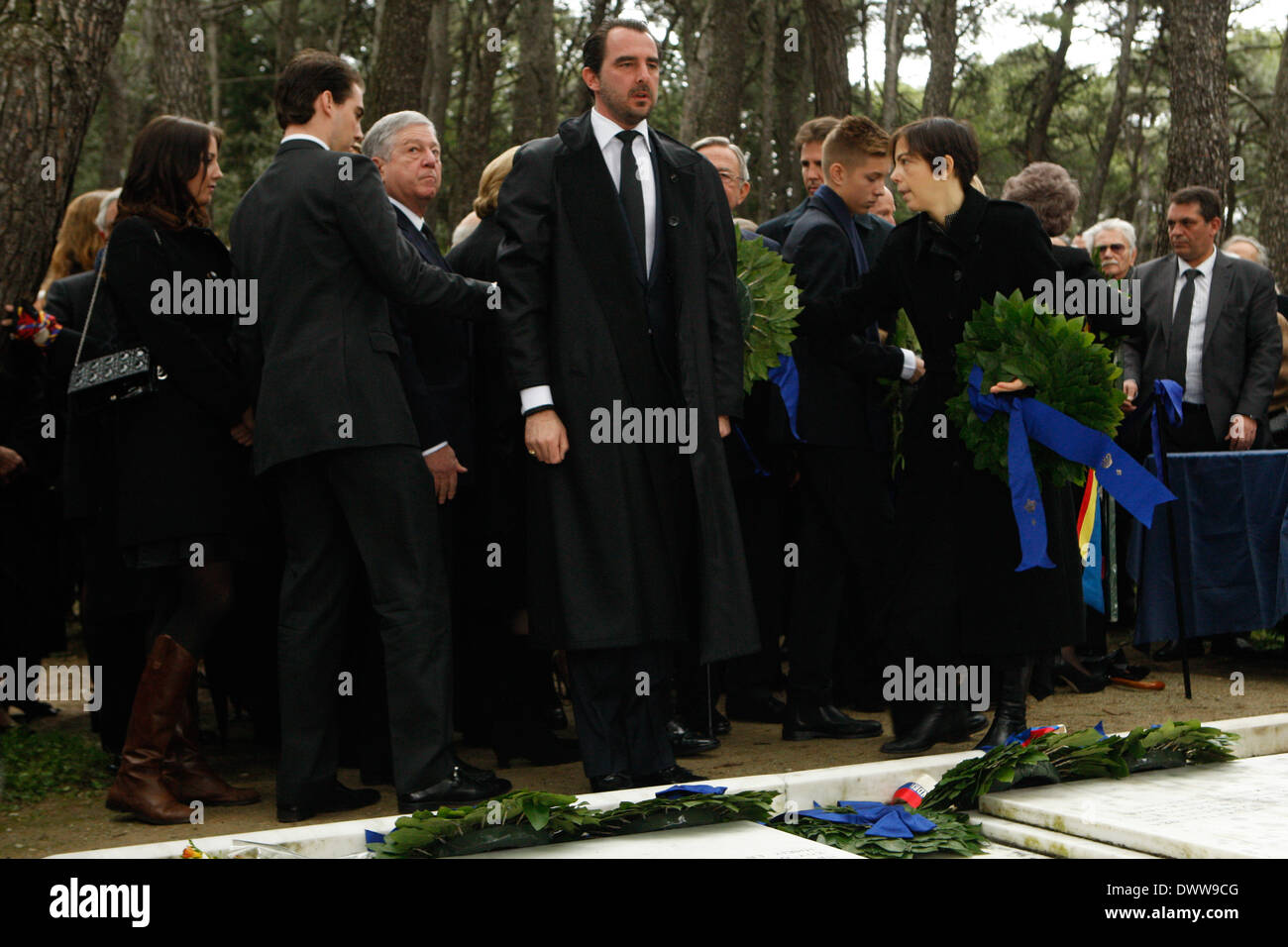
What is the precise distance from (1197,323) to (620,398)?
5.01 m

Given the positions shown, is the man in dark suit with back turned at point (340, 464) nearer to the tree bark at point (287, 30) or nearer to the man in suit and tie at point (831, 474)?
the man in suit and tie at point (831, 474)

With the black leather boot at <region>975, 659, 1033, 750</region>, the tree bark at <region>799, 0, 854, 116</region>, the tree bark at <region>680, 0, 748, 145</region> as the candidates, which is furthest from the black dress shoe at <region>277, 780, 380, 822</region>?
the tree bark at <region>799, 0, 854, 116</region>

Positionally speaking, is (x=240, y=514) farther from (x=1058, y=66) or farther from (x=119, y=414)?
(x=1058, y=66)

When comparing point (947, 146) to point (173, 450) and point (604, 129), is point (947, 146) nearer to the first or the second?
point (604, 129)

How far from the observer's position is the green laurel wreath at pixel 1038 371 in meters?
5.47

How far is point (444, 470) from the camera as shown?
538 centimetres

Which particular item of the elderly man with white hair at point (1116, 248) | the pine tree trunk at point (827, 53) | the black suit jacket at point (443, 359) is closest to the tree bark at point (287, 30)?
the pine tree trunk at point (827, 53)

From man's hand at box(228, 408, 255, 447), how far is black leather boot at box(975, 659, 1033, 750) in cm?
293

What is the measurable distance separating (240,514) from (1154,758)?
10.7 feet

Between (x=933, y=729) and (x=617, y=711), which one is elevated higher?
(x=617, y=711)

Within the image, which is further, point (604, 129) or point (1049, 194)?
point (1049, 194)

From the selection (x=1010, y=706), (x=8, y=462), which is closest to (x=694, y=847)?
(x=1010, y=706)

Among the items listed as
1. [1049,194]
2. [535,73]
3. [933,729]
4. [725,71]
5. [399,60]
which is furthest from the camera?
[535,73]
